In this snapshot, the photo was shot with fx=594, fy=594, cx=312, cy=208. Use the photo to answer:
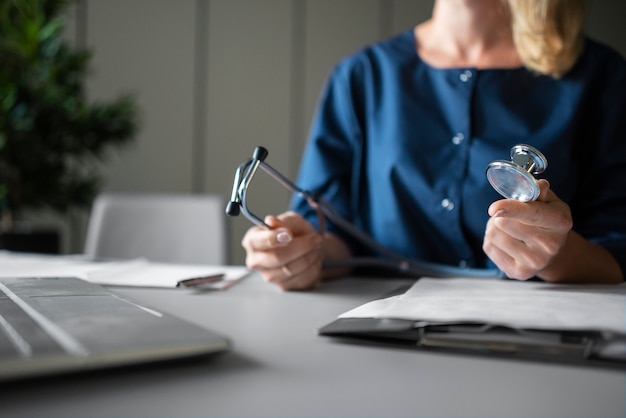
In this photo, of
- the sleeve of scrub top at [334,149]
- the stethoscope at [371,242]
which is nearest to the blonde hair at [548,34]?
the sleeve of scrub top at [334,149]

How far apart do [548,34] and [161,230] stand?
117 cm

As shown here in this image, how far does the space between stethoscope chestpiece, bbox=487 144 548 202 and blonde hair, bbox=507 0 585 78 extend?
26.5 inches

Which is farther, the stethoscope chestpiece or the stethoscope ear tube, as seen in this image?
the stethoscope ear tube

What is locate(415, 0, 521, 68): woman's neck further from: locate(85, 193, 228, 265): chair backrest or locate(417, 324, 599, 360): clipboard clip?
locate(417, 324, 599, 360): clipboard clip

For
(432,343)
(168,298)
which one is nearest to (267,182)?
(168,298)

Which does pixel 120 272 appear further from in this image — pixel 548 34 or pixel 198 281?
pixel 548 34

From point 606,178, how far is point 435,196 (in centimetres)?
32

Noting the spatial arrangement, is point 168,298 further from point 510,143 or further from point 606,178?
point 606,178

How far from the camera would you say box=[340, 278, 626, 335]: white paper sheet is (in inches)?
18.6

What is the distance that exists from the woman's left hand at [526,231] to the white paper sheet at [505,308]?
49 millimetres

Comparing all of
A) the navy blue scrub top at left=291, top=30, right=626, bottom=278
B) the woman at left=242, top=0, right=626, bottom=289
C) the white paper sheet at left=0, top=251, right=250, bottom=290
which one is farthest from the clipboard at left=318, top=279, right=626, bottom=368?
the navy blue scrub top at left=291, top=30, right=626, bottom=278

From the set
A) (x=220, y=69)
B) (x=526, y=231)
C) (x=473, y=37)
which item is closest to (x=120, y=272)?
(x=526, y=231)

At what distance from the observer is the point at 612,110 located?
1.16 meters

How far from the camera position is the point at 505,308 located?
53 centimetres
